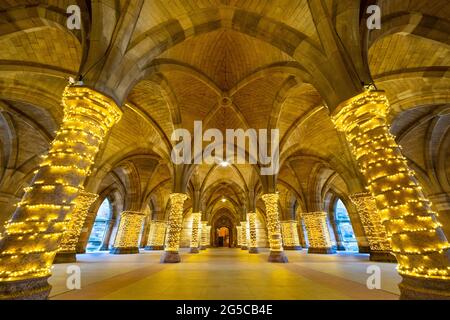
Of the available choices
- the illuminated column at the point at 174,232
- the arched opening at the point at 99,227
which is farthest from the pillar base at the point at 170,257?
the arched opening at the point at 99,227

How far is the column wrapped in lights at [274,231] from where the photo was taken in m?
8.83

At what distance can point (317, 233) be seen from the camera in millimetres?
14898

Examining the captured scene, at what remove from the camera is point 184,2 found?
5527mm

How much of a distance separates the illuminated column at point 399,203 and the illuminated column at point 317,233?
12950mm

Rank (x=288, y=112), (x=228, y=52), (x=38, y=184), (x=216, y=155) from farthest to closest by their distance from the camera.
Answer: (x=216, y=155) < (x=288, y=112) < (x=228, y=52) < (x=38, y=184)

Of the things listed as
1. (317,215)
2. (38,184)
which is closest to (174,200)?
(38,184)

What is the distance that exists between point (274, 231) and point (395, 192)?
268 inches

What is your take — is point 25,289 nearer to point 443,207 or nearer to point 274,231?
point 274,231

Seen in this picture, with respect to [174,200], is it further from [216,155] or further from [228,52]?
[228,52]

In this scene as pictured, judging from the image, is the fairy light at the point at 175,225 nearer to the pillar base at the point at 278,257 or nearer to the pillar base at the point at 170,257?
the pillar base at the point at 170,257

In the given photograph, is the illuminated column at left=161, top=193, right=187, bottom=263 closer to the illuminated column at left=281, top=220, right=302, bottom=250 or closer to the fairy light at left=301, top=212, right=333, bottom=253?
the fairy light at left=301, top=212, right=333, bottom=253

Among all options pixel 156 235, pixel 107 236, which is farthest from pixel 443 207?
pixel 107 236

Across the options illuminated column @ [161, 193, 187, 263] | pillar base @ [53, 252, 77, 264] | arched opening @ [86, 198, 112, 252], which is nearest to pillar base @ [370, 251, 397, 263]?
illuminated column @ [161, 193, 187, 263]

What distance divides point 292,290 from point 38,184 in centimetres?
472
